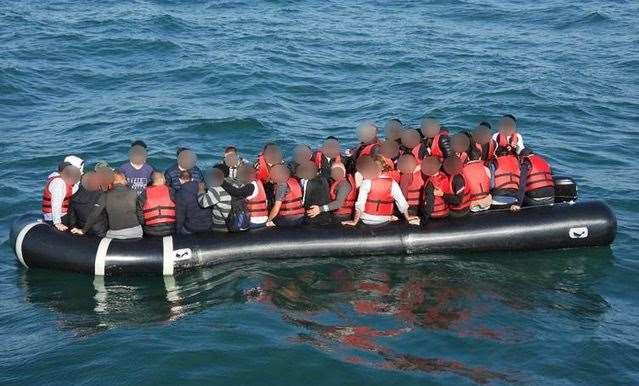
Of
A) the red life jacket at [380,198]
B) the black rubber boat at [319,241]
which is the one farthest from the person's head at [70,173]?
the red life jacket at [380,198]

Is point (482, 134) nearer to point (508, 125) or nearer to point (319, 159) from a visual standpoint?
point (508, 125)

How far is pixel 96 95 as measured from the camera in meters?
18.5

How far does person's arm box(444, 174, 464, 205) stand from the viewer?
32.0ft

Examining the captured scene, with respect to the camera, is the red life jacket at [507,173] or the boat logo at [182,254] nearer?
the boat logo at [182,254]

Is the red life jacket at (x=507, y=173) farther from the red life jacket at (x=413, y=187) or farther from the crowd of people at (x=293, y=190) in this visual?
the red life jacket at (x=413, y=187)

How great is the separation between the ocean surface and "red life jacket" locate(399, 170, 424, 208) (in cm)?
84

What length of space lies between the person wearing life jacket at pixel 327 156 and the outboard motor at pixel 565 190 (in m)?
3.17

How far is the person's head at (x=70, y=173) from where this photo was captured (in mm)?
9336

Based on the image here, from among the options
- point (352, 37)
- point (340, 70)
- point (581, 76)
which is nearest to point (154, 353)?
point (340, 70)

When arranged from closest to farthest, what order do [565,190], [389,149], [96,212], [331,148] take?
[96,212], [389,149], [331,148], [565,190]

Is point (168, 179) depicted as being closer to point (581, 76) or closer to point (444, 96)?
point (444, 96)

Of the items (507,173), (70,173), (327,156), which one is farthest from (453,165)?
(70,173)

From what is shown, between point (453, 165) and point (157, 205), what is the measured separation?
382cm

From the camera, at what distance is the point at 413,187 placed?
9.98m
